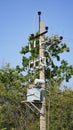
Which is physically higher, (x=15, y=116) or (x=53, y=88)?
(x=53, y=88)

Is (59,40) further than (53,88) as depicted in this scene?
No

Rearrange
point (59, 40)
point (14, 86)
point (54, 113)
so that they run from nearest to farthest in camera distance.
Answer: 1. point (59, 40)
2. point (54, 113)
3. point (14, 86)

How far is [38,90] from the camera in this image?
427 inches

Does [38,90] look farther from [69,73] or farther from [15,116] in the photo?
[69,73]

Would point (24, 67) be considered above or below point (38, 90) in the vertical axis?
above

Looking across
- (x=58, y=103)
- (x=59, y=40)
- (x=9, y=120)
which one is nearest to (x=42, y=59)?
(x=59, y=40)

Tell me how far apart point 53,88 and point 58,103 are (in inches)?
37.9

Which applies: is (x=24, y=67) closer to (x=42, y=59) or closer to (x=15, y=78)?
(x=15, y=78)

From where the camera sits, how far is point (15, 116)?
76.2ft

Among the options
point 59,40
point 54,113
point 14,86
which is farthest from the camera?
point 14,86

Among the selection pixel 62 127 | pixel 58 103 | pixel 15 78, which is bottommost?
pixel 62 127

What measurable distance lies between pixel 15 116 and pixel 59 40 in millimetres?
13143

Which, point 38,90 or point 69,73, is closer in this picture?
point 38,90

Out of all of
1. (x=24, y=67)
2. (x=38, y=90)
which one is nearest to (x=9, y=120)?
(x=24, y=67)
